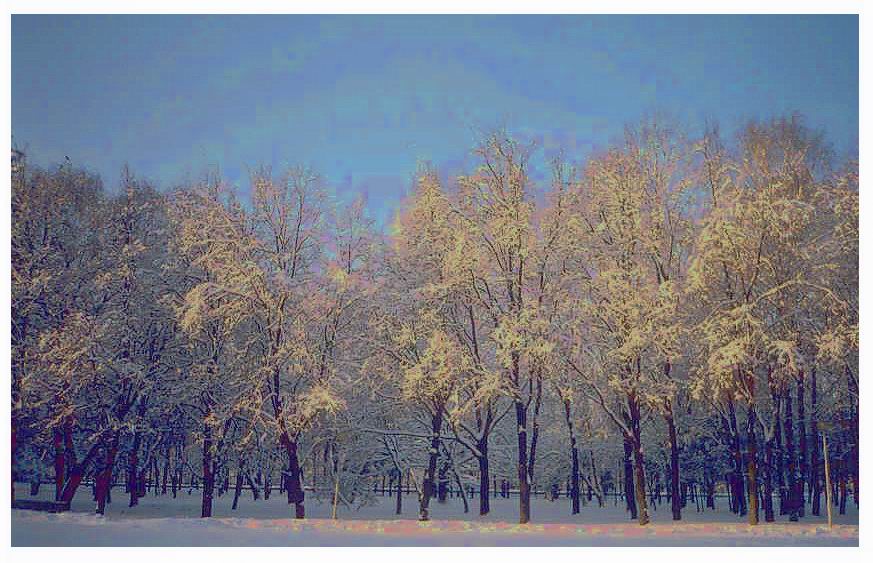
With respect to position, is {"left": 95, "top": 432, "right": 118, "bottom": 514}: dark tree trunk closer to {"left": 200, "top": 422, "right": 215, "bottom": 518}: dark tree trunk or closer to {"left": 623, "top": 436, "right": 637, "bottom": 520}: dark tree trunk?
{"left": 200, "top": 422, "right": 215, "bottom": 518}: dark tree trunk

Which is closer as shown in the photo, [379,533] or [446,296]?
[379,533]

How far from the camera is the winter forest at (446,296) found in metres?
16.6

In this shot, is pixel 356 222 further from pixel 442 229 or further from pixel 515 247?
pixel 515 247

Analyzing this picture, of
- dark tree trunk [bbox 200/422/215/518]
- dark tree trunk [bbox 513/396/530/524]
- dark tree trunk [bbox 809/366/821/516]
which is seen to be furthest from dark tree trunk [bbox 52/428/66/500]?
dark tree trunk [bbox 809/366/821/516]

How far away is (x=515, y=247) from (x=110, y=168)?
9606 millimetres

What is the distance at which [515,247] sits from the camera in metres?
17.5

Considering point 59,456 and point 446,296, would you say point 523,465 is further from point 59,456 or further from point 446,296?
point 59,456

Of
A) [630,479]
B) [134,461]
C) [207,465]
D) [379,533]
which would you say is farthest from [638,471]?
[134,461]

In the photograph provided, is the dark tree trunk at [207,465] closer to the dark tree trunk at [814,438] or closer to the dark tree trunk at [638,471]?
the dark tree trunk at [638,471]

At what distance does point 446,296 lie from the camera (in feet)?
59.2

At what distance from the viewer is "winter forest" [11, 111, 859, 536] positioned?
1658cm

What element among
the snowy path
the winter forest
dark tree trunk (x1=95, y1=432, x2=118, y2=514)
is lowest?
the snowy path

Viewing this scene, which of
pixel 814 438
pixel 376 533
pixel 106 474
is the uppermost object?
pixel 814 438
